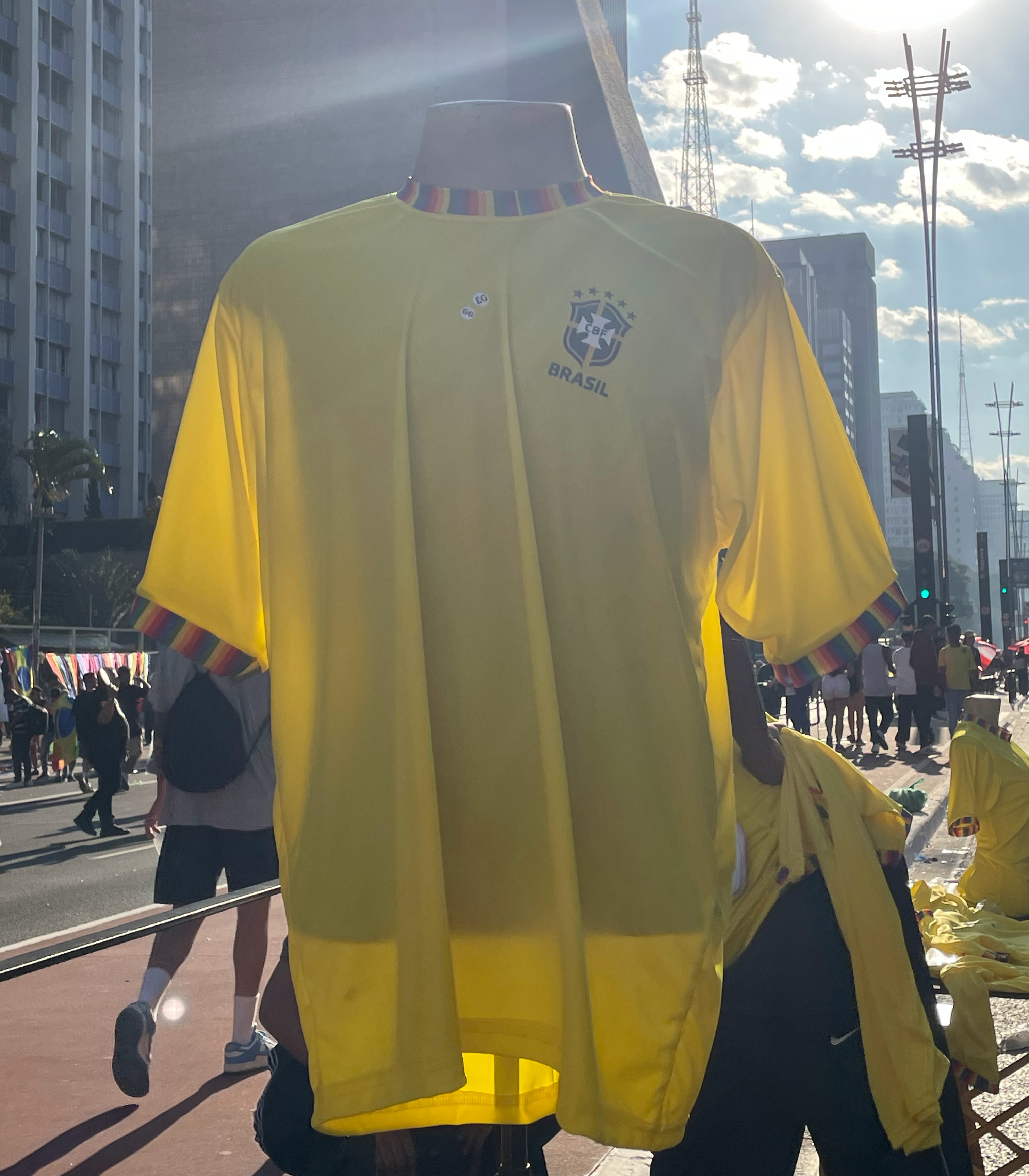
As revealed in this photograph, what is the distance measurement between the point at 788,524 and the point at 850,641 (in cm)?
15

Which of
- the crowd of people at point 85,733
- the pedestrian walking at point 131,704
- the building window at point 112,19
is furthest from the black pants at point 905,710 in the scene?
the building window at point 112,19

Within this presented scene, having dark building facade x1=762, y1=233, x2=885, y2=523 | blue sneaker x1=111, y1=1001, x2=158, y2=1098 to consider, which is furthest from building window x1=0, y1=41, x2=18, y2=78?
dark building facade x1=762, y1=233, x2=885, y2=523

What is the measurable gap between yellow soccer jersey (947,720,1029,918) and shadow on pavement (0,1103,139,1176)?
2914mm

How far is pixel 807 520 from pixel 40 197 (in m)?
67.4

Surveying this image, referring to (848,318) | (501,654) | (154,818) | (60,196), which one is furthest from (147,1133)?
(848,318)

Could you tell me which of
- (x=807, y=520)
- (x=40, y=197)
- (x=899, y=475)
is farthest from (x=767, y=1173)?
(x=40, y=197)

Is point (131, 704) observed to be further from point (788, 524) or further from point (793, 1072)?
point (788, 524)

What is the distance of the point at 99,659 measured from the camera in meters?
23.8

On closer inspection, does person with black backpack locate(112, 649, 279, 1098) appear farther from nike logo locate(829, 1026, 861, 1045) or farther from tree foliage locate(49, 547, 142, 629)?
tree foliage locate(49, 547, 142, 629)

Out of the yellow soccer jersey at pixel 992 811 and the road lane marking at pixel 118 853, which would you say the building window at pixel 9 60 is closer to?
the road lane marking at pixel 118 853

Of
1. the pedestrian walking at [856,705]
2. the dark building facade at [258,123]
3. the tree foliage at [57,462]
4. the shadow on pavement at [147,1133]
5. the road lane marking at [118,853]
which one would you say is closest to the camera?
the shadow on pavement at [147,1133]

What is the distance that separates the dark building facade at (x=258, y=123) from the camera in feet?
164

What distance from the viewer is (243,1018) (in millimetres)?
4289

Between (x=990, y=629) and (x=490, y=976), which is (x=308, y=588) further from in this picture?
(x=990, y=629)
